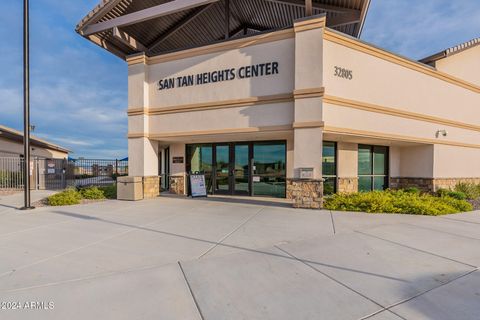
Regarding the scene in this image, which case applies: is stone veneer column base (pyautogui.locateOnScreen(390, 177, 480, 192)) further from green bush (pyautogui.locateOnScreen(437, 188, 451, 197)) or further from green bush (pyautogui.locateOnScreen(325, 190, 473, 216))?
green bush (pyautogui.locateOnScreen(325, 190, 473, 216))

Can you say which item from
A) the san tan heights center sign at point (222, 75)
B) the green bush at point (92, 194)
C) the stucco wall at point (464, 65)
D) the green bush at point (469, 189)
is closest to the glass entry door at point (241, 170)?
the san tan heights center sign at point (222, 75)

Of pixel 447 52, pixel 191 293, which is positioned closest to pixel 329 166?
pixel 447 52

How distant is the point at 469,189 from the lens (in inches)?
497

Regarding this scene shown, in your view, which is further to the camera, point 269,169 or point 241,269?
point 269,169

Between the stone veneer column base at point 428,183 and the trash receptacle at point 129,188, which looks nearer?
the trash receptacle at point 129,188

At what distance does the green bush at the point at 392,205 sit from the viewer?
8.10 meters

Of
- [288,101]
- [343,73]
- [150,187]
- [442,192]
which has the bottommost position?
[442,192]

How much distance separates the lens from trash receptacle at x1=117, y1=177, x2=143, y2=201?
11.1 m

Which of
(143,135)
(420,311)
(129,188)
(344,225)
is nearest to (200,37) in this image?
(143,135)

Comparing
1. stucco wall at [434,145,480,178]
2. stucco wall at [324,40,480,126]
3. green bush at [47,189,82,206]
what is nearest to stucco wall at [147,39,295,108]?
stucco wall at [324,40,480,126]

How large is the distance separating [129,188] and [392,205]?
10.6 m

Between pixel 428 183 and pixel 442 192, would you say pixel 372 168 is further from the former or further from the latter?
pixel 442 192

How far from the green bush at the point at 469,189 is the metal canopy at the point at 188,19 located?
31.9ft

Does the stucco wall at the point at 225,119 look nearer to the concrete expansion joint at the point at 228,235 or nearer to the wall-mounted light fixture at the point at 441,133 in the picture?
the concrete expansion joint at the point at 228,235
